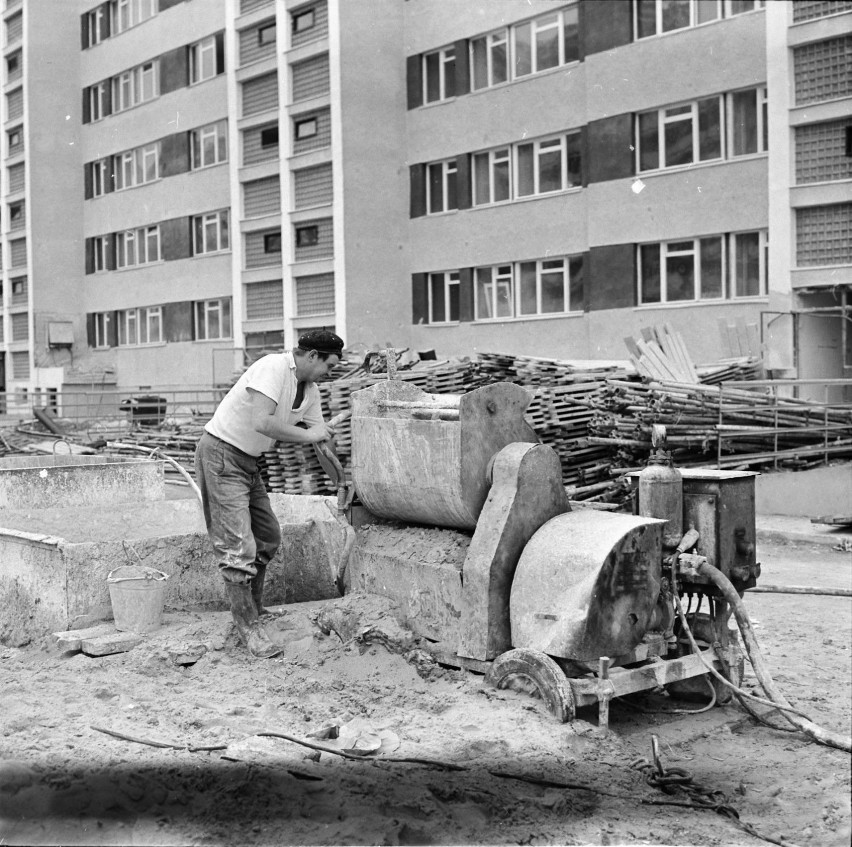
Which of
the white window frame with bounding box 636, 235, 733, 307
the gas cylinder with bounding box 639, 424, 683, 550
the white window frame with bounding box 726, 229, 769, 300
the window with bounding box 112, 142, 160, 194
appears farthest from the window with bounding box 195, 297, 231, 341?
the gas cylinder with bounding box 639, 424, 683, 550

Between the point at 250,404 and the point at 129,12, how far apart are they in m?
7.20

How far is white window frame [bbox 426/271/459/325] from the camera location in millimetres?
24750

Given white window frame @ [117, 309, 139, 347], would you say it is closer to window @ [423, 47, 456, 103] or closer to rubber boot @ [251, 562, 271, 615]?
window @ [423, 47, 456, 103]

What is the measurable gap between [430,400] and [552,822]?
2.39 m

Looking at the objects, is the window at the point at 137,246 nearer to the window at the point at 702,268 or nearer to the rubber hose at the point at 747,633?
the window at the point at 702,268

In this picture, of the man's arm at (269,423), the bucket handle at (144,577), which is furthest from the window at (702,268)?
the bucket handle at (144,577)

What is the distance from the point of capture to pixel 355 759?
428 cm

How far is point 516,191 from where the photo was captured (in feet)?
76.4

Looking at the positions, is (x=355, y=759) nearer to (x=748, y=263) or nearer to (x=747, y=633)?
(x=747, y=633)

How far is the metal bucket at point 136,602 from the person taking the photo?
19.2 feet

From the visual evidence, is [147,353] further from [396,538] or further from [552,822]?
[552,822]

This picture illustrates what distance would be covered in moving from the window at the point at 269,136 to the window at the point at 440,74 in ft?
12.6

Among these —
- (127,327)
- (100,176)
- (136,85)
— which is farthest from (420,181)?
(136,85)

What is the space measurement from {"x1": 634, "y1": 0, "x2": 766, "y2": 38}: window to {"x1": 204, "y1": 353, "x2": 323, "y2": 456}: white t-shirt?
15.6 metres
